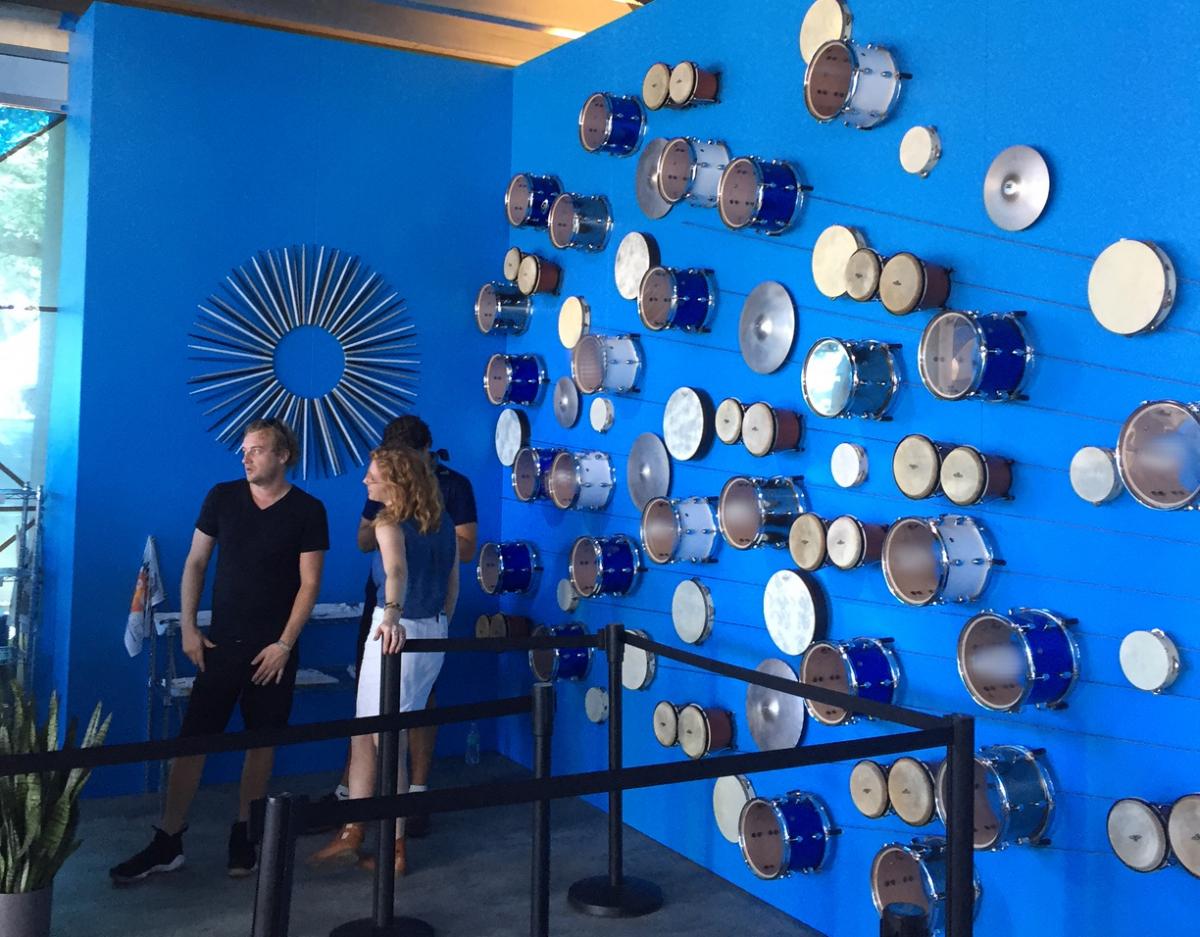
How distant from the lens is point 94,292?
5094mm

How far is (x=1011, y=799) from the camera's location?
9.96 feet

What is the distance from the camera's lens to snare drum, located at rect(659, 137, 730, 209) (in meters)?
4.26

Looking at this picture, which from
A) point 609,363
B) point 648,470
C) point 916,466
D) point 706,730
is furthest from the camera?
point 609,363

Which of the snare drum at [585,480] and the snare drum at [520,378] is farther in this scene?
the snare drum at [520,378]

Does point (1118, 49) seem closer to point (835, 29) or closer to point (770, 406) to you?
point (835, 29)

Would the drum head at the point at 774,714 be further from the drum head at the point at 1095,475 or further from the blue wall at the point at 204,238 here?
the blue wall at the point at 204,238

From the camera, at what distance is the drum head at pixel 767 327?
13.1 ft

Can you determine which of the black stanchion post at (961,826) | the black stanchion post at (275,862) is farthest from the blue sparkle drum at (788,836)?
the black stanchion post at (275,862)

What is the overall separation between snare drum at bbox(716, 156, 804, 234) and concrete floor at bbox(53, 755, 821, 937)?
2047 mm

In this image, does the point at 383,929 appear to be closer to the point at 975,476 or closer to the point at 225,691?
the point at 225,691

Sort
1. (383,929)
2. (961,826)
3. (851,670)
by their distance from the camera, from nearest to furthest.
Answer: (961,826) → (851,670) → (383,929)

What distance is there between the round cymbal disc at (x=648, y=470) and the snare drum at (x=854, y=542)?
3.29 ft

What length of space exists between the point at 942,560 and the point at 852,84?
51.2 inches

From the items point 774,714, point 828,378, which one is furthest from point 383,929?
point 828,378
